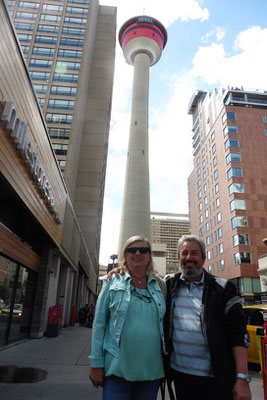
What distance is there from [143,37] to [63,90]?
1213 inches

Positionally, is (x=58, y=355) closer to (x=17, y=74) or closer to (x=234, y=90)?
(x=17, y=74)

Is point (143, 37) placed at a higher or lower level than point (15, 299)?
higher

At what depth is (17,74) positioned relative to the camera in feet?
24.1

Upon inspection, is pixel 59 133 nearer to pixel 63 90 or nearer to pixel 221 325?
pixel 63 90

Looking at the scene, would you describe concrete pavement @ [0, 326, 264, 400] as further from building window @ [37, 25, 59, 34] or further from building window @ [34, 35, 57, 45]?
building window @ [37, 25, 59, 34]

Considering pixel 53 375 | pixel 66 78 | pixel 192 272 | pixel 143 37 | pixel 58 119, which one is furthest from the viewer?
pixel 143 37

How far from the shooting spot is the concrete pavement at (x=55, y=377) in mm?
4492

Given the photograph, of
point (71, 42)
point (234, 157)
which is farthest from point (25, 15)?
point (234, 157)

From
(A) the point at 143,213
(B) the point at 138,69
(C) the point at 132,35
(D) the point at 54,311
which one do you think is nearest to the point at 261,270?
(A) the point at 143,213

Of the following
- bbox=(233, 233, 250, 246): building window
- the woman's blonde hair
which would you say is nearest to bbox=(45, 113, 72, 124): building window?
bbox=(233, 233, 250, 246): building window

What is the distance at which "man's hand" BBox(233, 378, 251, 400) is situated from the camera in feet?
7.15

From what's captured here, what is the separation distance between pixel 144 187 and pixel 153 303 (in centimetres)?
4092

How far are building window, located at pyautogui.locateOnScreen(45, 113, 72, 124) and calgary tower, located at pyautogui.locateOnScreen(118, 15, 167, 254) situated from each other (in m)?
12.2

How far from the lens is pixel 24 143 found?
7496mm
